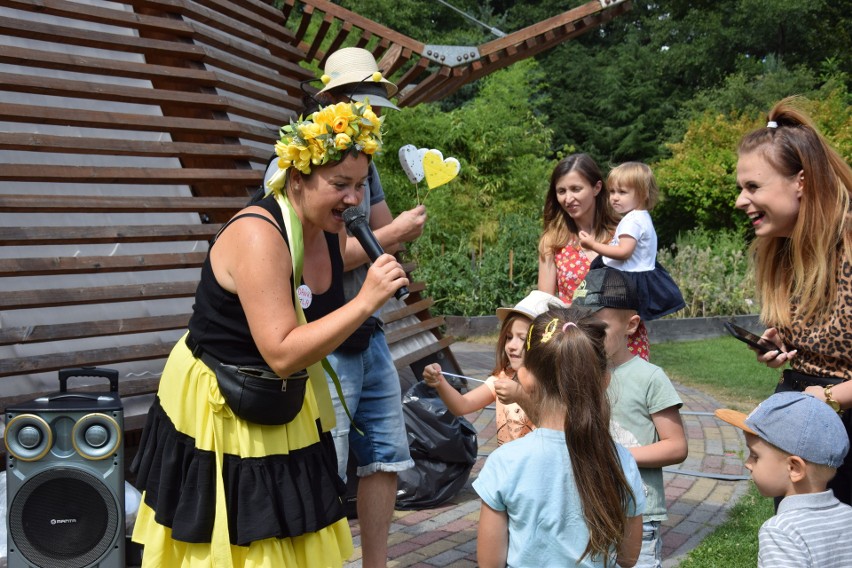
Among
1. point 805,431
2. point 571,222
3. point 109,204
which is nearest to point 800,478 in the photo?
point 805,431

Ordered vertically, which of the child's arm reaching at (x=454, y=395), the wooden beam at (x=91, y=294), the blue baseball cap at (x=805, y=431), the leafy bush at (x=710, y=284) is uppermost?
the wooden beam at (x=91, y=294)

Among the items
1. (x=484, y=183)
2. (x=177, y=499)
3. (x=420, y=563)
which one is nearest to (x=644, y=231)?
(x=420, y=563)

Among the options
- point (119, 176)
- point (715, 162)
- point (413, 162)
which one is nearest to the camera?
point (413, 162)

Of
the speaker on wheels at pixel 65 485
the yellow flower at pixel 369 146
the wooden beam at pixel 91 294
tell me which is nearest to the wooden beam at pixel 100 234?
the wooden beam at pixel 91 294

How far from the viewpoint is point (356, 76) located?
3.72 meters

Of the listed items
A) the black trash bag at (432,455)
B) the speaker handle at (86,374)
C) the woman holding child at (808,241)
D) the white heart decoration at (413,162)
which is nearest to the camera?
the woman holding child at (808,241)

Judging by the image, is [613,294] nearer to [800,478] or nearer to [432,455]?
[800,478]

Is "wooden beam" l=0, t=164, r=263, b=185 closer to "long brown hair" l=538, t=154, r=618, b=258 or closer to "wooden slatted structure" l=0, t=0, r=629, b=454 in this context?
"wooden slatted structure" l=0, t=0, r=629, b=454

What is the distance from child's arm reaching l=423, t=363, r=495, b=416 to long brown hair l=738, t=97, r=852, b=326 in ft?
3.86

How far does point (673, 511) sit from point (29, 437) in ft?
11.7

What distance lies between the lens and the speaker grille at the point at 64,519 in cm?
364

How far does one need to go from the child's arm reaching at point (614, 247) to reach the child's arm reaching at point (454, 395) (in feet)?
4.10

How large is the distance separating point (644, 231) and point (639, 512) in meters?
2.44

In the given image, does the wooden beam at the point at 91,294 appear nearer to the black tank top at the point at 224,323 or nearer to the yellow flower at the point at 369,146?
the black tank top at the point at 224,323
